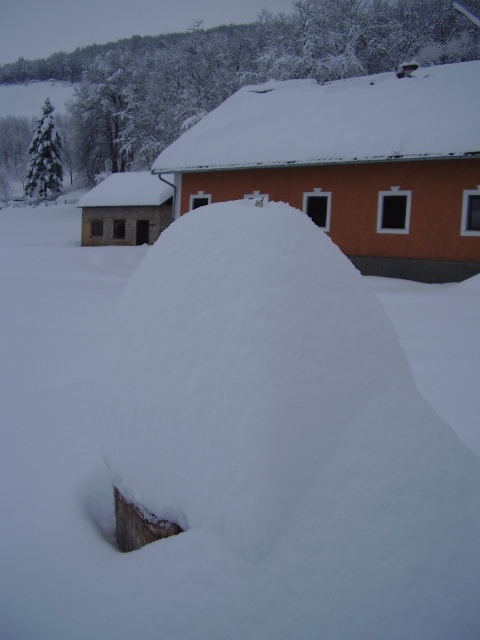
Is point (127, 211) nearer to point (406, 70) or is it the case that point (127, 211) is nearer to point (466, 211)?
point (406, 70)

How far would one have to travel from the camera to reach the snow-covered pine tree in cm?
4828

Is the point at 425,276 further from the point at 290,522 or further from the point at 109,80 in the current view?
the point at 109,80

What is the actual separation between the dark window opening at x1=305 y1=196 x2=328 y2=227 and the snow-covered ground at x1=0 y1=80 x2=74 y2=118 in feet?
319

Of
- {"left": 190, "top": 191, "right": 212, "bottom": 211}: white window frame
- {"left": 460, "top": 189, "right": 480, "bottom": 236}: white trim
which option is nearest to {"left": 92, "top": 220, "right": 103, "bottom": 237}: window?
{"left": 190, "top": 191, "right": 212, "bottom": 211}: white window frame

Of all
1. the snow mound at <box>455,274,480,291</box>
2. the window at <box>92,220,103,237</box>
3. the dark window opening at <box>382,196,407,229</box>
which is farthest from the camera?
the window at <box>92,220,103,237</box>

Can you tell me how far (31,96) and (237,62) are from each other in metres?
96.0

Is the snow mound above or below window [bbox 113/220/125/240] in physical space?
below

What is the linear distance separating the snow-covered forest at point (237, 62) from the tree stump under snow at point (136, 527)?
1158 inches

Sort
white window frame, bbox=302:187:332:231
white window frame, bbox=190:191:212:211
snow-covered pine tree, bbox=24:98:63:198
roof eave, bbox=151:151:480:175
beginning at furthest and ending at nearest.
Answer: snow-covered pine tree, bbox=24:98:63:198, white window frame, bbox=190:191:212:211, white window frame, bbox=302:187:332:231, roof eave, bbox=151:151:480:175

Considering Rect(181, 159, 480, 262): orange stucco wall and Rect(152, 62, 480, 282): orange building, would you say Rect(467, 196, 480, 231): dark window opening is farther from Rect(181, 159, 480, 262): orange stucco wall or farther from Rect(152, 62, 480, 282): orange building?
Rect(181, 159, 480, 262): orange stucco wall

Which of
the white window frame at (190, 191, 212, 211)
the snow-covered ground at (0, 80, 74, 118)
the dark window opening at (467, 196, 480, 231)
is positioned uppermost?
the snow-covered ground at (0, 80, 74, 118)

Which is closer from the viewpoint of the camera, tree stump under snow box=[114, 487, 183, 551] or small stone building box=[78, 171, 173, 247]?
tree stump under snow box=[114, 487, 183, 551]

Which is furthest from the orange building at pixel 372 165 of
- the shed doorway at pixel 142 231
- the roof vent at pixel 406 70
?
the shed doorway at pixel 142 231

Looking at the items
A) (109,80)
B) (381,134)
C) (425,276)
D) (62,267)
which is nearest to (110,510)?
(425,276)
